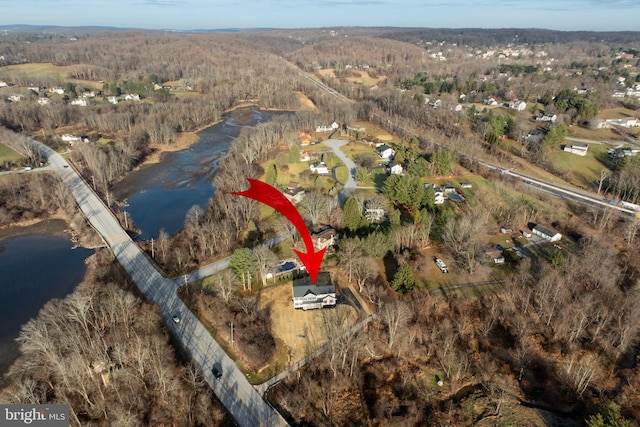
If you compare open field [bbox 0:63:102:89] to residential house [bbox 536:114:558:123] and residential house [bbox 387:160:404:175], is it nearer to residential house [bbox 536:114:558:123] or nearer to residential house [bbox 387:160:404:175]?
residential house [bbox 387:160:404:175]

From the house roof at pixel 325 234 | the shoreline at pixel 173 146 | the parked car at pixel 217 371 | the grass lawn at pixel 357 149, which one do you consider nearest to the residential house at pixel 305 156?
the grass lawn at pixel 357 149

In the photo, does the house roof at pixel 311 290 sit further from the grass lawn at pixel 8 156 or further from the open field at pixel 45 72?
the open field at pixel 45 72

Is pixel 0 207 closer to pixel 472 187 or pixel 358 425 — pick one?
pixel 358 425

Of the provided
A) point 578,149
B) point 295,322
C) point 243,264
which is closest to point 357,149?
point 578,149

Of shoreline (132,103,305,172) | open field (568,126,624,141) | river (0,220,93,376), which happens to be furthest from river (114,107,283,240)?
open field (568,126,624,141)

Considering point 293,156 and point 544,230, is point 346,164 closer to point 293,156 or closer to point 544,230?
point 293,156
